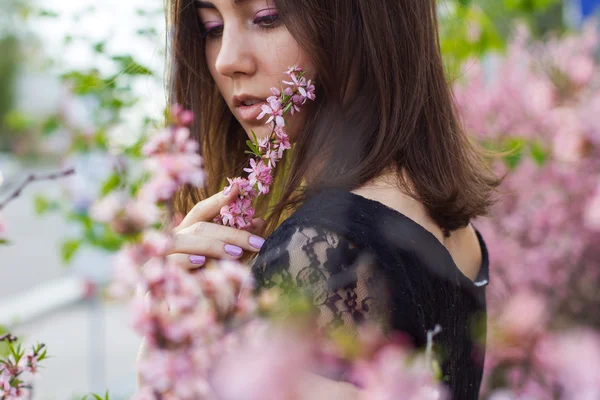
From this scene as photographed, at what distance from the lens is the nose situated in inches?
52.1

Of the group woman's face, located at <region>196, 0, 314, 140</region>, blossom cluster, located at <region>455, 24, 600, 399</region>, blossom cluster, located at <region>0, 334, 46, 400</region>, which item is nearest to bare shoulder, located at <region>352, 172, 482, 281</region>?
woman's face, located at <region>196, 0, 314, 140</region>

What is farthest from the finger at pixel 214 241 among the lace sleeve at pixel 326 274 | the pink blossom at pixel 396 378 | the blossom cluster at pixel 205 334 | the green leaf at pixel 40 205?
the green leaf at pixel 40 205

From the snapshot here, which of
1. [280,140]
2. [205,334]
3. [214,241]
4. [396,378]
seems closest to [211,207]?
[214,241]

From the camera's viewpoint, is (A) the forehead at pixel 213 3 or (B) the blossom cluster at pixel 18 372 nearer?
(B) the blossom cluster at pixel 18 372

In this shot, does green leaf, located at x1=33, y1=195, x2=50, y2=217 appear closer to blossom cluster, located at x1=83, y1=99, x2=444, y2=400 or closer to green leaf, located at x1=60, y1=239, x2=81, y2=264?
green leaf, located at x1=60, y1=239, x2=81, y2=264

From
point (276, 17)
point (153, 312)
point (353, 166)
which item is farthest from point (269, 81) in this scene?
point (153, 312)

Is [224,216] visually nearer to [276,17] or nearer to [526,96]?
[276,17]

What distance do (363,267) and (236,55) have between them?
0.50 meters

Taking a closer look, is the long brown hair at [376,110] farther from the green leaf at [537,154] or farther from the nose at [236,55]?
the green leaf at [537,154]

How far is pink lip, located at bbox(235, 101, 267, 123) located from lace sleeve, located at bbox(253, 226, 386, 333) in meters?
0.37

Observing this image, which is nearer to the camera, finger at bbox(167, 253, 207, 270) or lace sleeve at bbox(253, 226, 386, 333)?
lace sleeve at bbox(253, 226, 386, 333)

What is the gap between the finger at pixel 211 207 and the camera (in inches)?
47.7

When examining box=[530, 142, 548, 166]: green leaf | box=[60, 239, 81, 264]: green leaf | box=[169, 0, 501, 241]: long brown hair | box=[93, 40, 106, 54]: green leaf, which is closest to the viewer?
box=[169, 0, 501, 241]: long brown hair

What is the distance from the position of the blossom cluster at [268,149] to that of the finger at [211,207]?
0.01 meters
